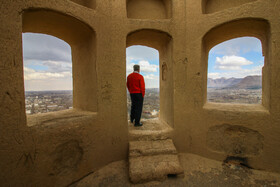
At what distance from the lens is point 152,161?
2787mm

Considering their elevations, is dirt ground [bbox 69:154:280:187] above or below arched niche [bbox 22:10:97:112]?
below

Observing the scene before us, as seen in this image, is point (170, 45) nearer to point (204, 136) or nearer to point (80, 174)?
point (204, 136)

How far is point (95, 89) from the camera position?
2.86 meters

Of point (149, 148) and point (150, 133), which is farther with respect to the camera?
point (150, 133)

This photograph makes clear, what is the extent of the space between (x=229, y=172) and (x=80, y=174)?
3004mm

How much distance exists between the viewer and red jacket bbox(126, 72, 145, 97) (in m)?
3.54

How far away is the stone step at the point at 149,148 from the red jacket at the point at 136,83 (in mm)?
1278

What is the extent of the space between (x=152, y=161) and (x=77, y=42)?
3.19 meters

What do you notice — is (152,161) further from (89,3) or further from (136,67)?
(89,3)

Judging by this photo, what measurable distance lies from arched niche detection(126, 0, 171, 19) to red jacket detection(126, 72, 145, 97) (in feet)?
5.31

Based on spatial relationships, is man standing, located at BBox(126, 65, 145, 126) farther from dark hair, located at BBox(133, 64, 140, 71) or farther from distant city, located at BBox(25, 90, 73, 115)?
distant city, located at BBox(25, 90, 73, 115)

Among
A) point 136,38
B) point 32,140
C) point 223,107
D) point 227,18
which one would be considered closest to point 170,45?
point 136,38

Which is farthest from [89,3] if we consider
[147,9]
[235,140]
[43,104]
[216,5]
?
[235,140]

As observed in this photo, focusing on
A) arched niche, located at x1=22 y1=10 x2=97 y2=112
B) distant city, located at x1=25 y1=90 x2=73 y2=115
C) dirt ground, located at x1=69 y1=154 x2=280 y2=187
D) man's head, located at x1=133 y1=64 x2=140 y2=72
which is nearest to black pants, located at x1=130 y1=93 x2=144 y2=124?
man's head, located at x1=133 y1=64 x2=140 y2=72
